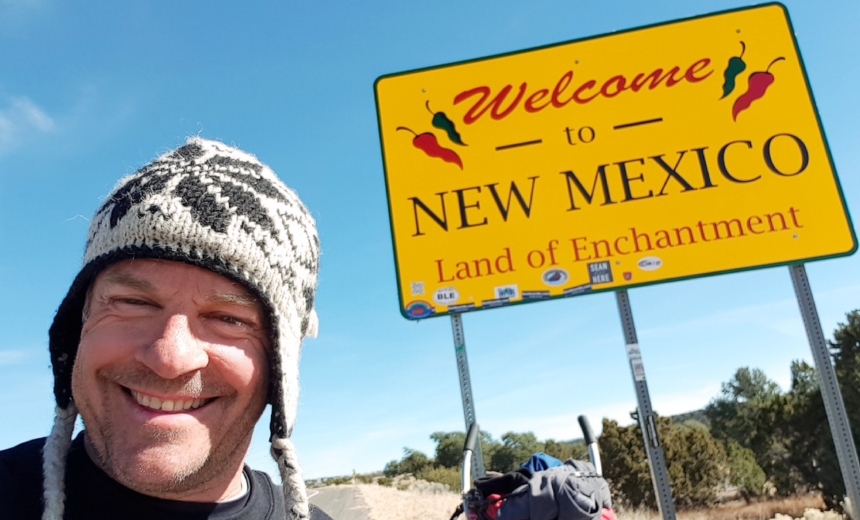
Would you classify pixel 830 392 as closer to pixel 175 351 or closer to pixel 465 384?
pixel 465 384

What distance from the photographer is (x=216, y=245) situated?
888mm

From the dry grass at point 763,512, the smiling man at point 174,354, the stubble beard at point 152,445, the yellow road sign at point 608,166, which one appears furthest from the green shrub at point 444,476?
the stubble beard at point 152,445

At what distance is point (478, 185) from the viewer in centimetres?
282

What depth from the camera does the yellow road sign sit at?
265 centimetres

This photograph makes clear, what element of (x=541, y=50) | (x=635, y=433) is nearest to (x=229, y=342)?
(x=541, y=50)

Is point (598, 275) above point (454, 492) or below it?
above

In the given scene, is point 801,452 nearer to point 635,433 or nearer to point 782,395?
point 782,395

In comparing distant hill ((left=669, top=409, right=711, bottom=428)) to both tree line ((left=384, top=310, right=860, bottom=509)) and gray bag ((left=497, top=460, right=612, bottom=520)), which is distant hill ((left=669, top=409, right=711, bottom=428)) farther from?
gray bag ((left=497, top=460, right=612, bottom=520))

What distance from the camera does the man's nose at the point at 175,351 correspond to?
83 cm

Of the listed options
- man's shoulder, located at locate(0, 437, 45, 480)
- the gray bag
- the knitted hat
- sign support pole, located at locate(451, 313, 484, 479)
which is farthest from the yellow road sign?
man's shoulder, located at locate(0, 437, 45, 480)

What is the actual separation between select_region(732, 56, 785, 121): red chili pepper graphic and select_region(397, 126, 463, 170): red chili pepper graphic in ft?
4.54

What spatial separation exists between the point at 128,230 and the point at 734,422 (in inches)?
222

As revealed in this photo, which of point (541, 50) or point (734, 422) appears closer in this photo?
point (541, 50)

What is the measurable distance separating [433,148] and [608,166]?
2.85ft
